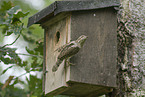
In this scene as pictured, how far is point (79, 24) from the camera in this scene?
400 cm

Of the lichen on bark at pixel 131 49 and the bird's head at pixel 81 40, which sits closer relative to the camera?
the bird's head at pixel 81 40

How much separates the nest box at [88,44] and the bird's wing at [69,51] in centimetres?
10

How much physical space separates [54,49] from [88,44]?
0.63 metres

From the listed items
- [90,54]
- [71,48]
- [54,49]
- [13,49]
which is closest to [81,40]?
[71,48]

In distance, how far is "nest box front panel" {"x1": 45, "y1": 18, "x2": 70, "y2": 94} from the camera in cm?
402

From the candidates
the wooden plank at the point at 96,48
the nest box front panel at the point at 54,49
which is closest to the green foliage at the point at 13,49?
the nest box front panel at the point at 54,49

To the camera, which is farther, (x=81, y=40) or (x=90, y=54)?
(x=90, y=54)

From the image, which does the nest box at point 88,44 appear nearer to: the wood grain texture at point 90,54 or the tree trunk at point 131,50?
the wood grain texture at point 90,54

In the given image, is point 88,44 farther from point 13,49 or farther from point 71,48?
point 13,49

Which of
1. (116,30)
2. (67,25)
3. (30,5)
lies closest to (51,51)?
(67,25)

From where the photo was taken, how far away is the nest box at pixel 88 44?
152 inches

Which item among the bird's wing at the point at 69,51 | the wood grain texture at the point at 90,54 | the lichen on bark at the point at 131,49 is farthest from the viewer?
the lichen on bark at the point at 131,49

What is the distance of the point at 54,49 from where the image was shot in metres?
4.40

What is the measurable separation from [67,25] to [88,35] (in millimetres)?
306
